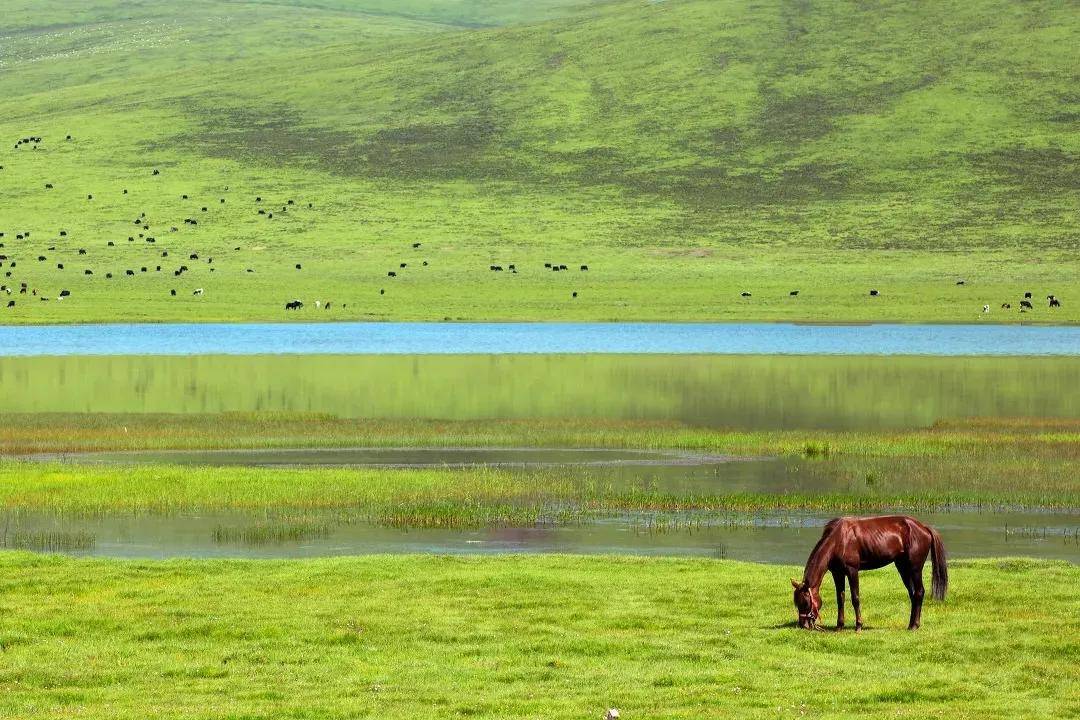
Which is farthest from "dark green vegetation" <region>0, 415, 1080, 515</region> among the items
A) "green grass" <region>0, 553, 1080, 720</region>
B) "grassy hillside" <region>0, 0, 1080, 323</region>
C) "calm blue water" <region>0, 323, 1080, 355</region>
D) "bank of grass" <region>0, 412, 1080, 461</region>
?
"grassy hillside" <region>0, 0, 1080, 323</region>

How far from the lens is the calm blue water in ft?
232

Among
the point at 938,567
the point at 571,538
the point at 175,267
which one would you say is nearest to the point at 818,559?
the point at 938,567

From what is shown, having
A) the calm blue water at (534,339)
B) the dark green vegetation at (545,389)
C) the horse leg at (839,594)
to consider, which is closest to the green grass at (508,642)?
the horse leg at (839,594)

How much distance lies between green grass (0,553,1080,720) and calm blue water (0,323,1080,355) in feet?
161

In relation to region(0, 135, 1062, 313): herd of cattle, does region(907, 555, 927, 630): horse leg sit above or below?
below

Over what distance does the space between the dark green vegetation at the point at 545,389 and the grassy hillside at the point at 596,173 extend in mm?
25025

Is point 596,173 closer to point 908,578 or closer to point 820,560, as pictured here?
point 908,578

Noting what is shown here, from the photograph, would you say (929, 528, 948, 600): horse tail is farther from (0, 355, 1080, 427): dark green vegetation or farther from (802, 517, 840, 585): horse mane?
(0, 355, 1080, 427): dark green vegetation

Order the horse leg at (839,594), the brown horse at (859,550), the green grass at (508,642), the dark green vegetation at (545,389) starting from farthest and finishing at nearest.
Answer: the dark green vegetation at (545,389) < the horse leg at (839,594) < the brown horse at (859,550) < the green grass at (508,642)

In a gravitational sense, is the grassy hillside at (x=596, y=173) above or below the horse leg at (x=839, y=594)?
above

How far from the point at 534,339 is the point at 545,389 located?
23.1 m

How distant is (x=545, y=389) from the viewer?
53938 millimetres

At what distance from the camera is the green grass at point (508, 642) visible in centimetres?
1413

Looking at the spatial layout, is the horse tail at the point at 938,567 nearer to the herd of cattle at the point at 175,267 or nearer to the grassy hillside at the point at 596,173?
the grassy hillside at the point at 596,173
